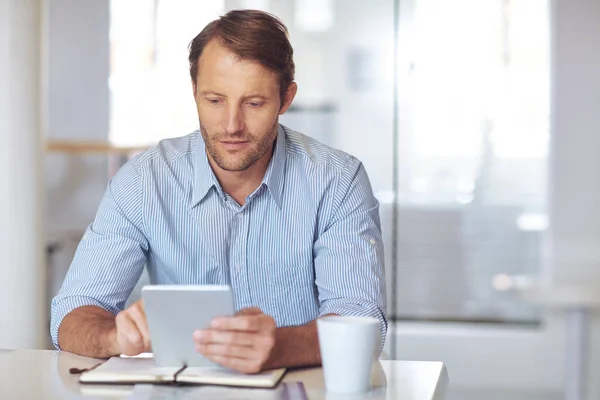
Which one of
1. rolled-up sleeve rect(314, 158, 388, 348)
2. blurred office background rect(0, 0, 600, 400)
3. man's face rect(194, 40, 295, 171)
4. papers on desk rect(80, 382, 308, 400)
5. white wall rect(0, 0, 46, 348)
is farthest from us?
blurred office background rect(0, 0, 600, 400)

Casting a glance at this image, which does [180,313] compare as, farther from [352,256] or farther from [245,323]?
[352,256]

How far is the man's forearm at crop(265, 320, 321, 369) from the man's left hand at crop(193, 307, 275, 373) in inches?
0.9

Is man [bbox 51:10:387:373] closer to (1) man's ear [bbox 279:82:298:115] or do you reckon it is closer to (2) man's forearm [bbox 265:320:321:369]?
(1) man's ear [bbox 279:82:298:115]

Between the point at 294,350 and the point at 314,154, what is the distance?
25.5 inches

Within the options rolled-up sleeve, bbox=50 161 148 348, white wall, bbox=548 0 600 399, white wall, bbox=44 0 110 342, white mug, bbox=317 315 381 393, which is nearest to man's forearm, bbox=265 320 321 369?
white mug, bbox=317 315 381 393

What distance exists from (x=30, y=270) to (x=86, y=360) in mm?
2100

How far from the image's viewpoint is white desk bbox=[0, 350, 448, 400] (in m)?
1.13

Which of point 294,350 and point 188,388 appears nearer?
point 188,388

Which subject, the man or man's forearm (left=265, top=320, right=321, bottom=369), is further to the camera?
the man

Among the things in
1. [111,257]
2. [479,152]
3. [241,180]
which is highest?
[479,152]

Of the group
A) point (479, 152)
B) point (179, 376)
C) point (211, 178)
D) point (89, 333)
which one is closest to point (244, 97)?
point (211, 178)

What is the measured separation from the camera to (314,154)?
1.87m

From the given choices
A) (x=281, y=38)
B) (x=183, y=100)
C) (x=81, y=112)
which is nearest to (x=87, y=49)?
(x=81, y=112)

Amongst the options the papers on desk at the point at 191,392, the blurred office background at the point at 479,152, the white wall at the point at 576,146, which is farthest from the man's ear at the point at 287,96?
the white wall at the point at 576,146
